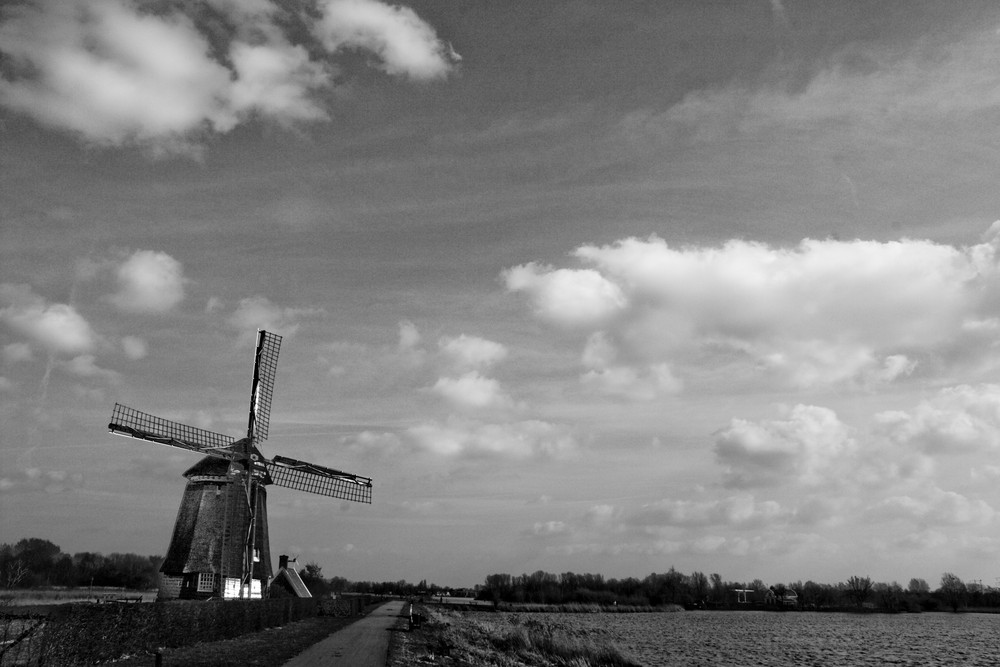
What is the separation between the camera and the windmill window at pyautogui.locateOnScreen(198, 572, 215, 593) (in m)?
52.0

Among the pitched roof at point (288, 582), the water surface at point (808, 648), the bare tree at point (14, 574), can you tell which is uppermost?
the bare tree at point (14, 574)

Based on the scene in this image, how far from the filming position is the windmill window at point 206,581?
52.0 m

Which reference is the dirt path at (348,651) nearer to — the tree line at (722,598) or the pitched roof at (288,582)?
the pitched roof at (288,582)

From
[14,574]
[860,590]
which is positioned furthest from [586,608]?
[14,574]

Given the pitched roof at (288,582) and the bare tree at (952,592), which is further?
the bare tree at (952,592)

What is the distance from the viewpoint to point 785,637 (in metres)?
64.8

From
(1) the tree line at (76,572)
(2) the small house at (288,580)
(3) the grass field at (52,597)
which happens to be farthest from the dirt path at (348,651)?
(1) the tree line at (76,572)

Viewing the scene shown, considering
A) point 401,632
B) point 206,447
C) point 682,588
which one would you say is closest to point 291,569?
point 206,447

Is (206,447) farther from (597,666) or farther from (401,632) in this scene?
(597,666)

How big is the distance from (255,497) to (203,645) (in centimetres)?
2599

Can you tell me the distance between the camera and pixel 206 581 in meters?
52.3

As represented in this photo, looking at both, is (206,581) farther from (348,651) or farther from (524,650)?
(524,650)

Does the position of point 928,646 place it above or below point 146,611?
below

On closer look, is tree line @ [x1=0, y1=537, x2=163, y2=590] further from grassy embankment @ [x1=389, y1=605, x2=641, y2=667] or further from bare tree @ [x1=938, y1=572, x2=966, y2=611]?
bare tree @ [x1=938, y1=572, x2=966, y2=611]
